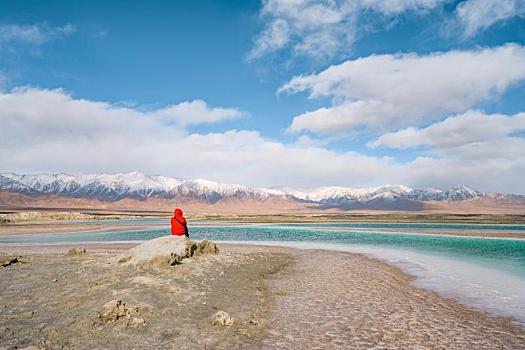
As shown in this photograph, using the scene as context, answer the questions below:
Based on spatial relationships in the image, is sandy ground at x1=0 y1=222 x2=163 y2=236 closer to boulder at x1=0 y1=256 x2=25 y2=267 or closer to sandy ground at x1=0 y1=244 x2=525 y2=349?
boulder at x1=0 y1=256 x2=25 y2=267

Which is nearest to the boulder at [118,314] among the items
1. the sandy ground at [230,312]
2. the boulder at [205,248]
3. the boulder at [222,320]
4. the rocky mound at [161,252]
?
the sandy ground at [230,312]

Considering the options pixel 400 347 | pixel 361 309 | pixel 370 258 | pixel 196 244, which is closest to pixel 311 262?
pixel 370 258

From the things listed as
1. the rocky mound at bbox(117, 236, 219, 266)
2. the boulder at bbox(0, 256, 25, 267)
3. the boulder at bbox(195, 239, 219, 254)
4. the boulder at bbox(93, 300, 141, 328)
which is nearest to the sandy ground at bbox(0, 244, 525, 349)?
the boulder at bbox(93, 300, 141, 328)

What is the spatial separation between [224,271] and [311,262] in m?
7.48

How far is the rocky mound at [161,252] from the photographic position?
1546cm

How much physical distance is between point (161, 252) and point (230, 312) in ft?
20.5

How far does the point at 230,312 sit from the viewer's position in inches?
419

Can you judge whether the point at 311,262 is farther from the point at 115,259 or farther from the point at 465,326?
the point at 465,326

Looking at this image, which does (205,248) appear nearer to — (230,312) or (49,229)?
(230,312)

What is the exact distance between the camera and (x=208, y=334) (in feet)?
28.3

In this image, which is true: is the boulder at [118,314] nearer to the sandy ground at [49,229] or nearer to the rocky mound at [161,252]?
the rocky mound at [161,252]

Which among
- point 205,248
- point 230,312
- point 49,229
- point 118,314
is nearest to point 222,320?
point 230,312

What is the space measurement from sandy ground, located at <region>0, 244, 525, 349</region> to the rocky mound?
1.71ft

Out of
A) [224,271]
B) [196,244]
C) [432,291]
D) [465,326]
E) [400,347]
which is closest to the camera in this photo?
[400,347]
